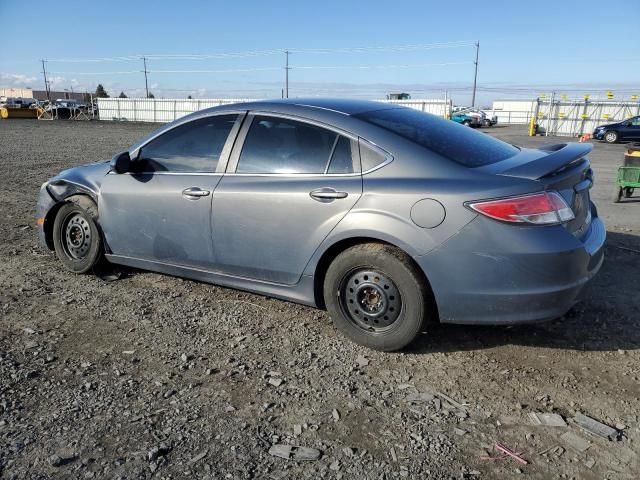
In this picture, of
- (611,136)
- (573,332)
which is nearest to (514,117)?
(611,136)

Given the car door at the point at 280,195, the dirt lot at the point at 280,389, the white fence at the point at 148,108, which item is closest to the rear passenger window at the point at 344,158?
the car door at the point at 280,195

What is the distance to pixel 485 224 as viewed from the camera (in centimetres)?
310

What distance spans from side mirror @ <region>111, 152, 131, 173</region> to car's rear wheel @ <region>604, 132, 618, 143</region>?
29.7 meters

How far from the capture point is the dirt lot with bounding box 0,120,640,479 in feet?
8.14

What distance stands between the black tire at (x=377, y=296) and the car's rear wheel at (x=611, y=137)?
29.5 m

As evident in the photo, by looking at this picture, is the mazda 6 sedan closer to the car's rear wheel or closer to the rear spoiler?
the rear spoiler

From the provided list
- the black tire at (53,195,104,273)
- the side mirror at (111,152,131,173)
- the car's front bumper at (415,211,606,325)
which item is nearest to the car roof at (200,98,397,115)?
the side mirror at (111,152,131,173)

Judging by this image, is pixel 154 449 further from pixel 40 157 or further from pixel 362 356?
pixel 40 157

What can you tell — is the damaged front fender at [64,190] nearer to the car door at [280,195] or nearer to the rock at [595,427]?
the car door at [280,195]

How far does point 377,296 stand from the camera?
351 cm

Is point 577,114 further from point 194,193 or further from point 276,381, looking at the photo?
point 276,381

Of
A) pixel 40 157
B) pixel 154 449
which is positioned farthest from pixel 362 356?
pixel 40 157

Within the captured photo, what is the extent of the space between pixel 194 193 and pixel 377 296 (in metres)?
1.65

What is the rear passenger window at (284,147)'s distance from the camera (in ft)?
12.2
